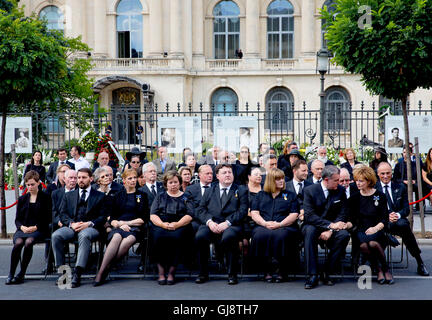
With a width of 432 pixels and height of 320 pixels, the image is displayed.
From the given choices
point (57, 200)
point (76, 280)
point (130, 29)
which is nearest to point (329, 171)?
point (76, 280)

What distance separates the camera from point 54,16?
36312mm

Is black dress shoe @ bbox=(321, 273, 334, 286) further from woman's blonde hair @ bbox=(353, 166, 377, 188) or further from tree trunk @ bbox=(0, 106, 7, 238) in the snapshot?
tree trunk @ bbox=(0, 106, 7, 238)

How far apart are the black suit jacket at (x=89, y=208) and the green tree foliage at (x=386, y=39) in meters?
5.59

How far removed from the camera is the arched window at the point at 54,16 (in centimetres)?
3612

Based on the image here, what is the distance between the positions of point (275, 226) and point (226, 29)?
29992 millimetres

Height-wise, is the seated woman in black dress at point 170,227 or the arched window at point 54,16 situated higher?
the arched window at point 54,16

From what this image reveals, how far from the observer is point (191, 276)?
8.55 metres

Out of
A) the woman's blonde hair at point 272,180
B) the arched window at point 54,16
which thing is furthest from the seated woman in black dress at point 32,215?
the arched window at point 54,16

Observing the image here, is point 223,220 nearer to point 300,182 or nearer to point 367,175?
point 300,182

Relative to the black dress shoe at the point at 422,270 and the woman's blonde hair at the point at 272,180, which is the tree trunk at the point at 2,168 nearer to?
the woman's blonde hair at the point at 272,180

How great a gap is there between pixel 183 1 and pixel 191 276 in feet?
95.2

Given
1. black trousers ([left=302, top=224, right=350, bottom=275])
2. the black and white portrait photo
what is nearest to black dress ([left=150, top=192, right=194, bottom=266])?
black trousers ([left=302, top=224, right=350, bottom=275])
